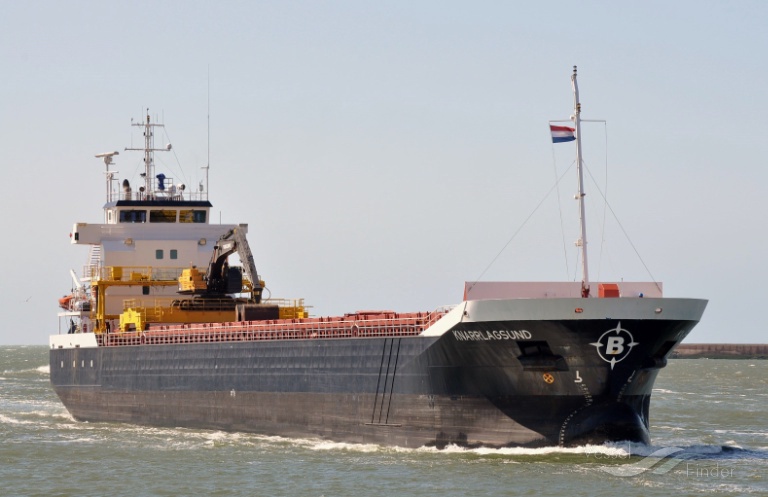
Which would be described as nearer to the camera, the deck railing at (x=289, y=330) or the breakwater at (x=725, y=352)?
the deck railing at (x=289, y=330)

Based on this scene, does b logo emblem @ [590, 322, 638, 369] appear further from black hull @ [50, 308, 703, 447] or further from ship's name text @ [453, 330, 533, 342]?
ship's name text @ [453, 330, 533, 342]

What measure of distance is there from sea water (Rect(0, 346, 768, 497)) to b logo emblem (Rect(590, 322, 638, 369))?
2.11m

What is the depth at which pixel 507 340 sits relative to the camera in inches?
1144

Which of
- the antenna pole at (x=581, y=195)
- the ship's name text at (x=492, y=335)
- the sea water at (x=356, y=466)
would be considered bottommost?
the sea water at (x=356, y=466)

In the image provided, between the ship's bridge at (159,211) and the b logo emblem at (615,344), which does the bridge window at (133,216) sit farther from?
the b logo emblem at (615,344)

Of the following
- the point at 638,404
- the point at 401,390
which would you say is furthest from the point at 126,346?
the point at 638,404

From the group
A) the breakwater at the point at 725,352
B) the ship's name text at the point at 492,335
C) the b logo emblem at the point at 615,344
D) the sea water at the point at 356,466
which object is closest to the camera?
the sea water at the point at 356,466

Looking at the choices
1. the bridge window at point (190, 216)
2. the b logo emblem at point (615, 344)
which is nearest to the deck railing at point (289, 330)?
the b logo emblem at point (615, 344)

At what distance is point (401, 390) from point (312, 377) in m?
3.67

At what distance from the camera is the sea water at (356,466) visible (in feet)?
85.3

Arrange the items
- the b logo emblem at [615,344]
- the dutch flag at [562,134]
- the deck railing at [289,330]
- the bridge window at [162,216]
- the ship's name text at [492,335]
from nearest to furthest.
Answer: the b logo emblem at [615,344] < the ship's name text at [492,335] < the dutch flag at [562,134] < the deck railing at [289,330] < the bridge window at [162,216]

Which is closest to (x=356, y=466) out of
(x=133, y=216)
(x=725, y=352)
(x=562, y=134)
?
(x=562, y=134)

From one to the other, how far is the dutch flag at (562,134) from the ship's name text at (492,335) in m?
4.81

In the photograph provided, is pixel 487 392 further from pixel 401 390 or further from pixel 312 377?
pixel 312 377
